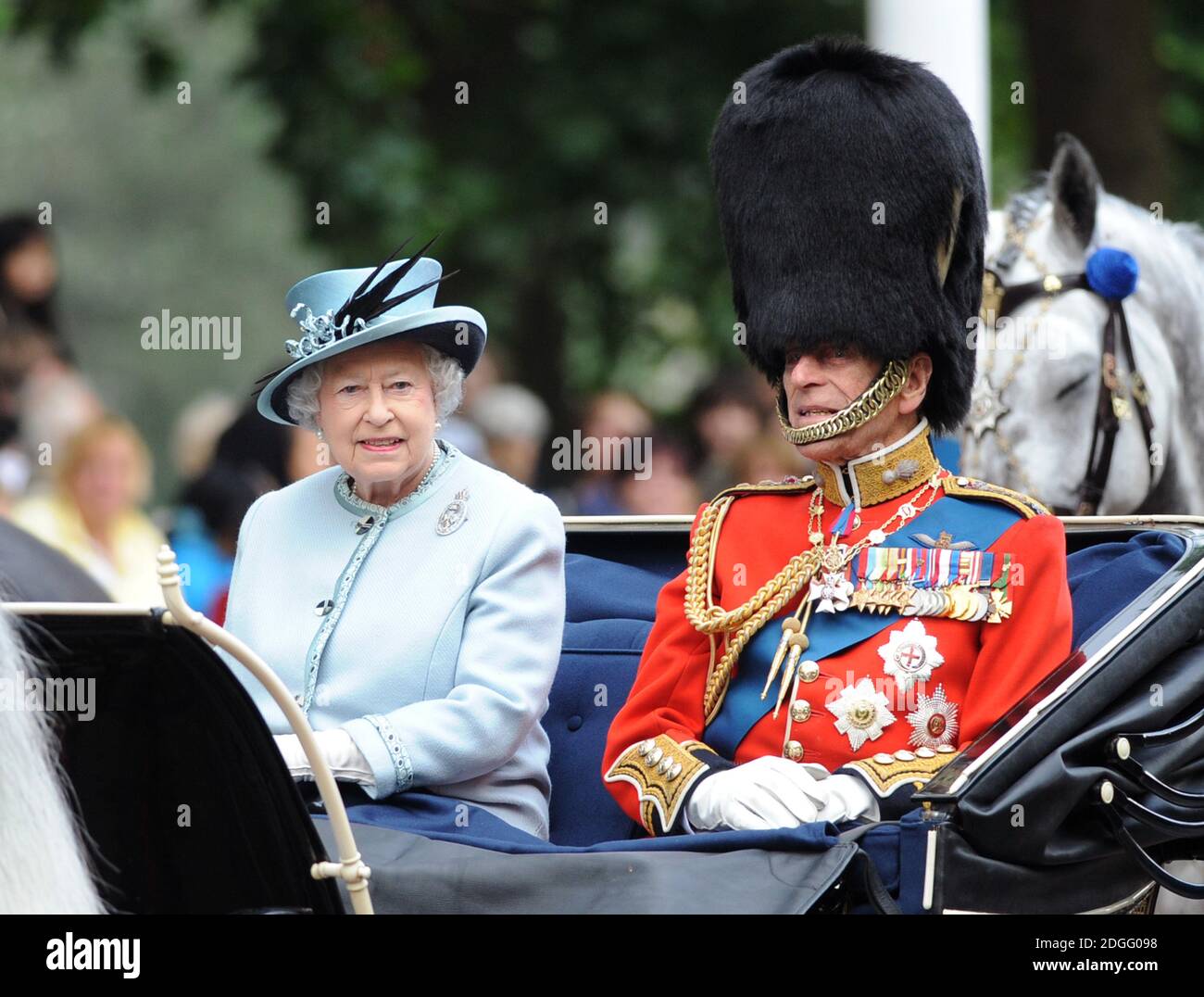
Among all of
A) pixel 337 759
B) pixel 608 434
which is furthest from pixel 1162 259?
pixel 608 434

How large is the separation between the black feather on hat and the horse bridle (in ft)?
4.01

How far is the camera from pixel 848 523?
348cm

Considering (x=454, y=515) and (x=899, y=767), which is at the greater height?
(x=454, y=515)

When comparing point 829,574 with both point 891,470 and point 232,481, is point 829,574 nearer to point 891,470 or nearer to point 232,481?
point 891,470

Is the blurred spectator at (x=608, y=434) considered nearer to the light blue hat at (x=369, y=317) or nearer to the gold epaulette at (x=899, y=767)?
the light blue hat at (x=369, y=317)

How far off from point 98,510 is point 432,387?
3652 millimetres

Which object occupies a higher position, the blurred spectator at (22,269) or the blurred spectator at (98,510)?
the blurred spectator at (22,269)

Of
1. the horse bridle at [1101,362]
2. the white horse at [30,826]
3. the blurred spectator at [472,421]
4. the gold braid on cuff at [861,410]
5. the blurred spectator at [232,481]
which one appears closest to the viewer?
the white horse at [30,826]

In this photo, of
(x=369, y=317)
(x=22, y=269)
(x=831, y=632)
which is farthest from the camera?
(x=22, y=269)

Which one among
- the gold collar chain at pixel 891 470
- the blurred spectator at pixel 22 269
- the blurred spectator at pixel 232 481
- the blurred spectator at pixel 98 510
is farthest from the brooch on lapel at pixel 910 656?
the blurred spectator at pixel 22 269

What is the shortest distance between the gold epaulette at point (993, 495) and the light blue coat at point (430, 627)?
2.27ft

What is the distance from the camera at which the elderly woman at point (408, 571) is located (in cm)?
342

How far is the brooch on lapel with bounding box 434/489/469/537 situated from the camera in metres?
3.57
